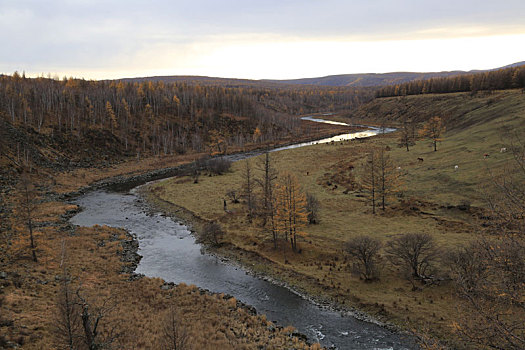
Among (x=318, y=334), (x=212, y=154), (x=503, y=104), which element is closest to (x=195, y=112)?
(x=212, y=154)

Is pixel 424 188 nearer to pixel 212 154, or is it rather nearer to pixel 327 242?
pixel 327 242

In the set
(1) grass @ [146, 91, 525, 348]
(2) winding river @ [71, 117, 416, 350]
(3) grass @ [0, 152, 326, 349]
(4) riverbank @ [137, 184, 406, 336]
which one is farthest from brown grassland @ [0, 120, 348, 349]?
(1) grass @ [146, 91, 525, 348]

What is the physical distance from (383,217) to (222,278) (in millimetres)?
24131

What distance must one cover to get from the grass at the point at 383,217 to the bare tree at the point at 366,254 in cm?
86

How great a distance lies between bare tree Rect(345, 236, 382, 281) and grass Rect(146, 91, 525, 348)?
86 cm

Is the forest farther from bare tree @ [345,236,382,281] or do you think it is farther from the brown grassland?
bare tree @ [345,236,382,281]

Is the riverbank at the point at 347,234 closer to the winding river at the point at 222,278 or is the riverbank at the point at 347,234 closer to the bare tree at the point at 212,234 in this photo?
the bare tree at the point at 212,234

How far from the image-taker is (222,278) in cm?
3366

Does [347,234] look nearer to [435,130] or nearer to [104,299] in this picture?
[104,299]

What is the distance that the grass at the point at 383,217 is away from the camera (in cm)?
2720

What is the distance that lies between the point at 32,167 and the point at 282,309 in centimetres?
7166

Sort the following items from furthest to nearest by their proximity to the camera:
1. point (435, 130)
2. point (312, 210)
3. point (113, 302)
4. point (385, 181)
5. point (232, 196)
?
point (435, 130), point (232, 196), point (385, 181), point (312, 210), point (113, 302)

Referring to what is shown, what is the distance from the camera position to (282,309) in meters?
28.0

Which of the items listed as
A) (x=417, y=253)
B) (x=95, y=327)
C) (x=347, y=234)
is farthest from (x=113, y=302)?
(x=417, y=253)
